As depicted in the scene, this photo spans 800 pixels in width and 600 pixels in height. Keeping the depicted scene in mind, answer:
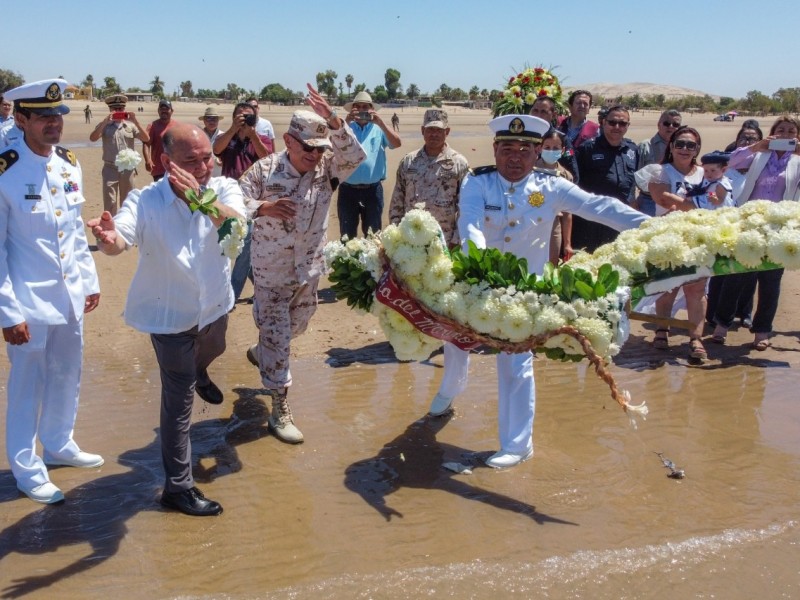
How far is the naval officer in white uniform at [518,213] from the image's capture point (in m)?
5.33

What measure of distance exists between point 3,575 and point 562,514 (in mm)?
3228

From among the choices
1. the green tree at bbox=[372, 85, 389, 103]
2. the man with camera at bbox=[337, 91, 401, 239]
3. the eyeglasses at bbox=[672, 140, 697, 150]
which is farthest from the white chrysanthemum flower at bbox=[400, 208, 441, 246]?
the green tree at bbox=[372, 85, 389, 103]

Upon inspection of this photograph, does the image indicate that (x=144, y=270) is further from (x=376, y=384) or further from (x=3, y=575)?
(x=376, y=384)

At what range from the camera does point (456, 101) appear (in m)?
99.4

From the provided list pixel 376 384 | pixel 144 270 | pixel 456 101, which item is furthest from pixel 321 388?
pixel 456 101

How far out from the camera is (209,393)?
241 inches

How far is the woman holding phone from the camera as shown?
8.10 metres

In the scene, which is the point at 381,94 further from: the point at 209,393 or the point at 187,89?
the point at 209,393

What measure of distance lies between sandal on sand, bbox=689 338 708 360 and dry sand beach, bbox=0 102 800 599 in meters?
0.15

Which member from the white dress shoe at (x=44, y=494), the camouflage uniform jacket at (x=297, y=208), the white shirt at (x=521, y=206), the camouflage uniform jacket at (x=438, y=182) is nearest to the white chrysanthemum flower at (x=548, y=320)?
the white shirt at (x=521, y=206)

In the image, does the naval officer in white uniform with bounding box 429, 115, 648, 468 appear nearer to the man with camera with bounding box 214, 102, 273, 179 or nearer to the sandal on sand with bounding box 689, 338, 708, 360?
the sandal on sand with bounding box 689, 338, 708, 360

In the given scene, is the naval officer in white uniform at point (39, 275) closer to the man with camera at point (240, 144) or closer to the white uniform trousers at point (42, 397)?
the white uniform trousers at point (42, 397)

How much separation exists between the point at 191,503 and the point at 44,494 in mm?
933

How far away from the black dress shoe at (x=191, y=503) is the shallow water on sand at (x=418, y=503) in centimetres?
8
